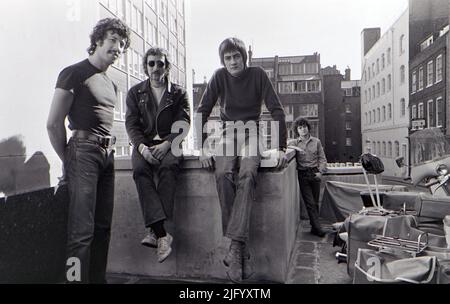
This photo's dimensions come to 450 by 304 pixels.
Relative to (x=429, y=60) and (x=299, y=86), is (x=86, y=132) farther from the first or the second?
(x=299, y=86)

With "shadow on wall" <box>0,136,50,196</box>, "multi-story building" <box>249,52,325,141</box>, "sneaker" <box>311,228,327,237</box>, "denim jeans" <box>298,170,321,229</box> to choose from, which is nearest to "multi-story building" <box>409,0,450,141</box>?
"denim jeans" <box>298,170,321,229</box>

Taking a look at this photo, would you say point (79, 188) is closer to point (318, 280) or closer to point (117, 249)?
point (117, 249)

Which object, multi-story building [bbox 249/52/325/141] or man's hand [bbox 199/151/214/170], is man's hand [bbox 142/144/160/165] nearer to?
man's hand [bbox 199/151/214/170]

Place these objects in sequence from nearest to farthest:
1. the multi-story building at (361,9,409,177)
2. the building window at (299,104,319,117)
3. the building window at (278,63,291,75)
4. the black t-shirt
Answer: the black t-shirt
the multi-story building at (361,9,409,177)
the building window at (278,63,291,75)
the building window at (299,104,319,117)

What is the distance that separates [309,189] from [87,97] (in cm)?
246

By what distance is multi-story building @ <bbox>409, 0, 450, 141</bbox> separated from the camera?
3.41 meters

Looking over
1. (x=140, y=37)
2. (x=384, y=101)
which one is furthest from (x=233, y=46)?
(x=384, y=101)

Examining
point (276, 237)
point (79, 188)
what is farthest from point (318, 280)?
point (79, 188)

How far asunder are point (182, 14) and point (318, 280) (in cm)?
207

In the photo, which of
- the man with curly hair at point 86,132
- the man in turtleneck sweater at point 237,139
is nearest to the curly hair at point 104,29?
the man with curly hair at point 86,132

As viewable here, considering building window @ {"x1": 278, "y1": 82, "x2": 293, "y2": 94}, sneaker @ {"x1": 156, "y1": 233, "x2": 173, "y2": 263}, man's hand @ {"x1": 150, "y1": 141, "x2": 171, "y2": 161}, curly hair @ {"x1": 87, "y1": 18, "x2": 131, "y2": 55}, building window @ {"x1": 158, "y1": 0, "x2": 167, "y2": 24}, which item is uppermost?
building window @ {"x1": 278, "y1": 82, "x2": 293, "y2": 94}

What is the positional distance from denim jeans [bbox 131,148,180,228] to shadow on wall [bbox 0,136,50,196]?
0.50m

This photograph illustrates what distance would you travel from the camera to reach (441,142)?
317cm

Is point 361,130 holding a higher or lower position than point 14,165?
higher
